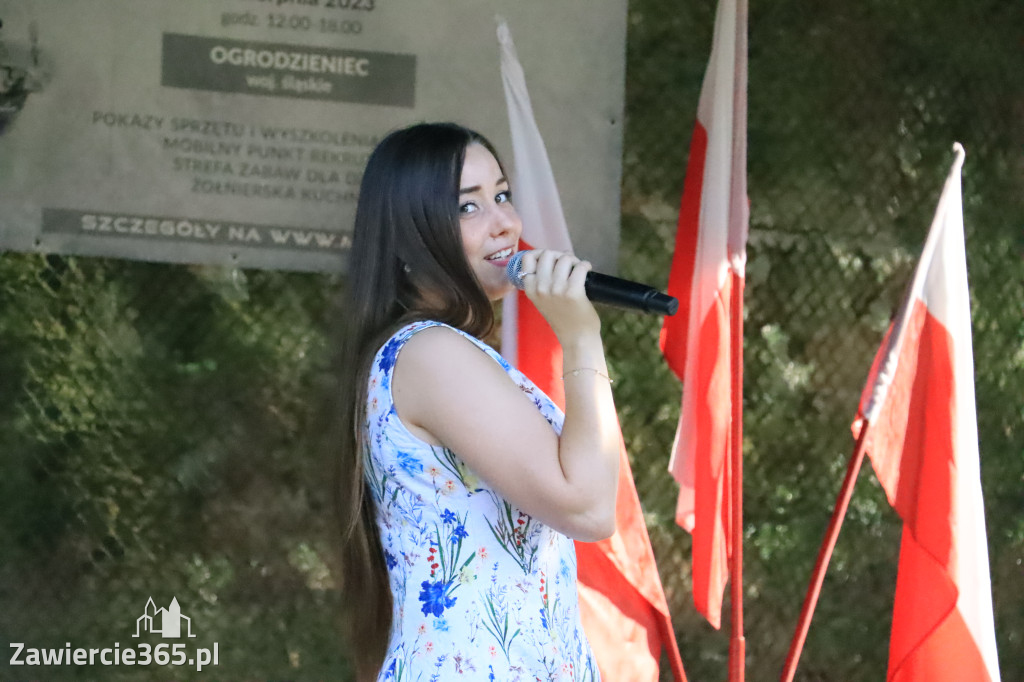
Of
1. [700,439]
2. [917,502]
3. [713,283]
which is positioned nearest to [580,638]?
[700,439]

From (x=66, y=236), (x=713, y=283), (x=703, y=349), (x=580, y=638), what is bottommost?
(x=580, y=638)

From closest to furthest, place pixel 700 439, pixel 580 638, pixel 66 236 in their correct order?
pixel 580 638 < pixel 700 439 < pixel 66 236

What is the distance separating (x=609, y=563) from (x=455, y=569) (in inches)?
44.2

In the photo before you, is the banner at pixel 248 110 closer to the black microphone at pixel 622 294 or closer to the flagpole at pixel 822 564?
the flagpole at pixel 822 564

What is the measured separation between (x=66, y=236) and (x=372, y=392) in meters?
1.68

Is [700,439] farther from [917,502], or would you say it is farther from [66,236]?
[66,236]

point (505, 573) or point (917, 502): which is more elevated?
point (917, 502)

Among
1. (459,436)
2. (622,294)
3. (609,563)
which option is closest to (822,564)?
(609,563)

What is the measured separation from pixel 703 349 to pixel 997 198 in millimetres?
1456

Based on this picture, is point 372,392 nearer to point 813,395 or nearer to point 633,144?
point 633,144

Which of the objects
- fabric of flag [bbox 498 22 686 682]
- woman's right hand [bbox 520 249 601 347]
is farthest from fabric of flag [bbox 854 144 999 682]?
woman's right hand [bbox 520 249 601 347]

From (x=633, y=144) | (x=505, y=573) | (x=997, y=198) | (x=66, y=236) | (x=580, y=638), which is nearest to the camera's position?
(x=505, y=573)

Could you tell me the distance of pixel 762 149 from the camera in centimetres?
289

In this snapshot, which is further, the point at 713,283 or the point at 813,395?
the point at 813,395
